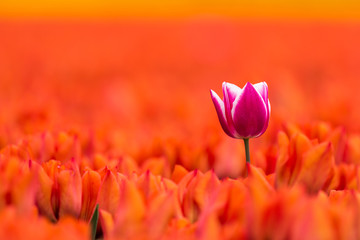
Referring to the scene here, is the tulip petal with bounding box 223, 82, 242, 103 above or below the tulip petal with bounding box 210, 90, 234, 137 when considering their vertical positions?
above

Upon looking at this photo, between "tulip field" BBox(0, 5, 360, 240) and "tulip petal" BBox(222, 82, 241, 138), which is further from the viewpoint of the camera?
"tulip petal" BBox(222, 82, 241, 138)

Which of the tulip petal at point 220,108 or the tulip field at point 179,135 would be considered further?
the tulip petal at point 220,108

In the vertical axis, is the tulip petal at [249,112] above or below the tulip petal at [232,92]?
below

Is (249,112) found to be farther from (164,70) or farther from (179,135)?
(164,70)

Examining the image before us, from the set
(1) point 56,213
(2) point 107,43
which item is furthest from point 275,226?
(2) point 107,43

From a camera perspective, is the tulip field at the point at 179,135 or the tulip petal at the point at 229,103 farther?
the tulip petal at the point at 229,103

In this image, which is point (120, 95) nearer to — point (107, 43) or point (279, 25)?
point (107, 43)

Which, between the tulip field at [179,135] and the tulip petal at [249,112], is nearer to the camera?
the tulip field at [179,135]
